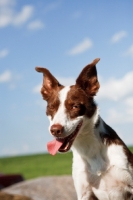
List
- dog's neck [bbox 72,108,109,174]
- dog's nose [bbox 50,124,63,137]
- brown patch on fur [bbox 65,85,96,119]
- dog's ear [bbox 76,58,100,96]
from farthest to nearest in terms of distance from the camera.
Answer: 1. dog's ear [bbox 76,58,100,96]
2. dog's neck [bbox 72,108,109,174]
3. brown patch on fur [bbox 65,85,96,119]
4. dog's nose [bbox 50,124,63,137]

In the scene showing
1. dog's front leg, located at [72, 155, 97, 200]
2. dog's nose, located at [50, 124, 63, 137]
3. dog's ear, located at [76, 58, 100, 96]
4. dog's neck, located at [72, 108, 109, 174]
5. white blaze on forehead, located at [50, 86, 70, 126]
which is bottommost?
dog's front leg, located at [72, 155, 97, 200]

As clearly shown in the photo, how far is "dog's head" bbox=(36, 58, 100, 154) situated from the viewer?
6918 millimetres

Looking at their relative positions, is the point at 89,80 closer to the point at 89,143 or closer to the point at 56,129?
the point at 89,143

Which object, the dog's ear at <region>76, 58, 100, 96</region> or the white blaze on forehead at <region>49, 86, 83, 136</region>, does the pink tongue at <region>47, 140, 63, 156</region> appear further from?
the dog's ear at <region>76, 58, 100, 96</region>

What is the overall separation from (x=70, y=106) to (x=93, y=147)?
741 mm

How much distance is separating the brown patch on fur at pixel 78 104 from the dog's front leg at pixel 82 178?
0.79 meters

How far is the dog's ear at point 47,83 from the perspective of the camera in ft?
25.2

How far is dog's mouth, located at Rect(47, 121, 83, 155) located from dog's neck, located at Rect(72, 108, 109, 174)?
0.23 meters

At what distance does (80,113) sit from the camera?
7.11m

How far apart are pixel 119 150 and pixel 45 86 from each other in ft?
4.39

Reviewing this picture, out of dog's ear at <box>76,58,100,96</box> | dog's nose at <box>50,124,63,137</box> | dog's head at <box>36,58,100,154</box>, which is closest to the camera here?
dog's nose at <box>50,124,63,137</box>

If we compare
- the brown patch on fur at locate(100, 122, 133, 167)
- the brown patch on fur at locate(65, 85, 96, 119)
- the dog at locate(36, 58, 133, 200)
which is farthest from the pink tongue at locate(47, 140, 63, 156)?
the brown patch on fur at locate(100, 122, 133, 167)

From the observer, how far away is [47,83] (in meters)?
7.84

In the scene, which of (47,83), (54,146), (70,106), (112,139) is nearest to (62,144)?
(54,146)
